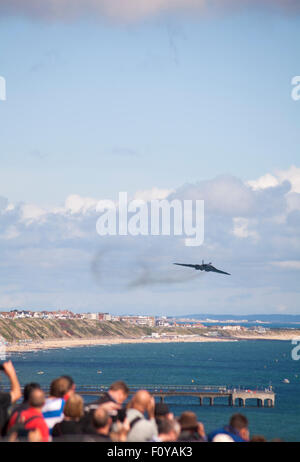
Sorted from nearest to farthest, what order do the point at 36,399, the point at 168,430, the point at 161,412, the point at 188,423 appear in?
the point at 168,430
the point at 36,399
the point at 188,423
the point at 161,412

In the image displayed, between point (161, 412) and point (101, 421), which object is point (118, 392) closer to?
point (161, 412)

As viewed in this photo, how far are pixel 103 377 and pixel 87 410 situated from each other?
183425 mm

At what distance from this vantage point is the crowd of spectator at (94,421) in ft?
44.9

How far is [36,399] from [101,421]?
1.35 m

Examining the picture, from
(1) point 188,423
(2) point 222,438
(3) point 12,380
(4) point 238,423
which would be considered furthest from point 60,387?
(4) point 238,423

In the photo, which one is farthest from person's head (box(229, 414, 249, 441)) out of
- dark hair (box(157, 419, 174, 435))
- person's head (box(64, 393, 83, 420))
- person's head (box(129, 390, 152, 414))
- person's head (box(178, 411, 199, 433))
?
person's head (box(64, 393, 83, 420))

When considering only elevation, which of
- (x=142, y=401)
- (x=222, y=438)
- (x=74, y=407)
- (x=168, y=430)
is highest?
(x=142, y=401)

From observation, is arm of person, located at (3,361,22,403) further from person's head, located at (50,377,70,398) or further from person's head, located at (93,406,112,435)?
person's head, located at (93,406,112,435)

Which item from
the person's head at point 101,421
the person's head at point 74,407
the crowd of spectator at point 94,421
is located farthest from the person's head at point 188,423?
the person's head at point 74,407

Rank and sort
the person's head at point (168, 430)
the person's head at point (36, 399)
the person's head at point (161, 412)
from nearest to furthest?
the person's head at point (168, 430)
the person's head at point (36, 399)
the person's head at point (161, 412)

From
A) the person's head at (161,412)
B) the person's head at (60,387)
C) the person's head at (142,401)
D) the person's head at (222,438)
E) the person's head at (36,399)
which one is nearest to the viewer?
the person's head at (36,399)

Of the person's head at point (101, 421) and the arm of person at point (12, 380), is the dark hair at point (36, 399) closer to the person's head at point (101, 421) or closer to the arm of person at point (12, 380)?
the arm of person at point (12, 380)

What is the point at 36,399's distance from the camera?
Answer: 546 inches

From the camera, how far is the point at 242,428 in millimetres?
14375
